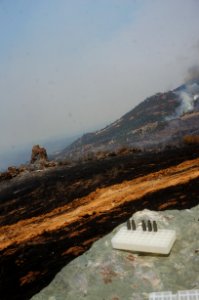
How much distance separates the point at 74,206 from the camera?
9.58 m

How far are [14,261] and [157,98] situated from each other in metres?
47.2

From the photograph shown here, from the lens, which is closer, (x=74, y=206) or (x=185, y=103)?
(x=74, y=206)

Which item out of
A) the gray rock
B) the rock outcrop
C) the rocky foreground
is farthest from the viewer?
the rock outcrop

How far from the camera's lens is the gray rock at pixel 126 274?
4.52 metres

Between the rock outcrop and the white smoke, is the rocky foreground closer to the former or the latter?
the rock outcrop

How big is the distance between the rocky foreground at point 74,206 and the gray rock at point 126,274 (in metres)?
0.45

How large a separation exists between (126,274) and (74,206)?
4.88 meters

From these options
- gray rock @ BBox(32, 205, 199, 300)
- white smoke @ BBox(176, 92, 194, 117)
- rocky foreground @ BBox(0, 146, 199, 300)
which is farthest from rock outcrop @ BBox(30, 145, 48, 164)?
white smoke @ BBox(176, 92, 194, 117)

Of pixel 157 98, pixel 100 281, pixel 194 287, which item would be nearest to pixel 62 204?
pixel 100 281

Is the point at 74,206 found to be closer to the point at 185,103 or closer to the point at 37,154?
the point at 37,154

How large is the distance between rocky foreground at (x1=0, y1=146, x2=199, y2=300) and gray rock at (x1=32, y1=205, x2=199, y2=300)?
45 centimetres

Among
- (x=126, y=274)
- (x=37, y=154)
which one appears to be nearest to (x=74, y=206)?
(x=126, y=274)

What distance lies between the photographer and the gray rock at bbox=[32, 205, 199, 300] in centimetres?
452

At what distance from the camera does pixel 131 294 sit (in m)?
4.46
